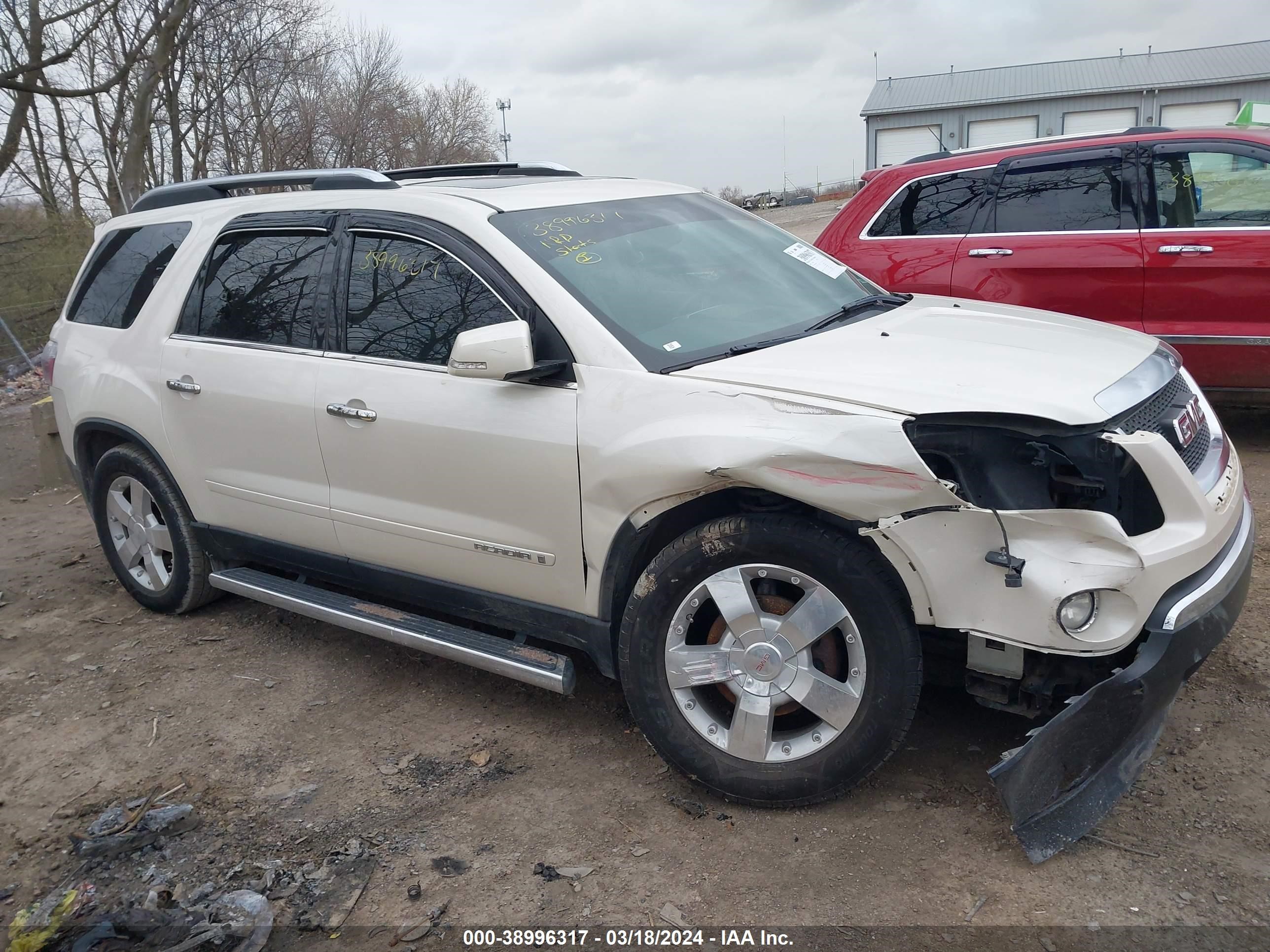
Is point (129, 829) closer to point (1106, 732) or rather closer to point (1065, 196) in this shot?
point (1106, 732)

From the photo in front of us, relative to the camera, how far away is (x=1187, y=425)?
Result: 2.92m

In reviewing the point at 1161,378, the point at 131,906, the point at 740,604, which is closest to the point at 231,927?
the point at 131,906

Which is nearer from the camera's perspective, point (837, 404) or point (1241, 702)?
point (837, 404)

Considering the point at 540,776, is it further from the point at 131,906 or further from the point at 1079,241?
the point at 1079,241

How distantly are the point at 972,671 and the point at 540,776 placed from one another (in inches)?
56.2

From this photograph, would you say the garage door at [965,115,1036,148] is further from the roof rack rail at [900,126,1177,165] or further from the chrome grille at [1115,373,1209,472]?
the chrome grille at [1115,373,1209,472]

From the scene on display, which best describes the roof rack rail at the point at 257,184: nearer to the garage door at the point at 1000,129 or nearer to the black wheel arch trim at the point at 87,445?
the black wheel arch trim at the point at 87,445

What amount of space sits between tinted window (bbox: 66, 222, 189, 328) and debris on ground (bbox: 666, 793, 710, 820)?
3306 mm

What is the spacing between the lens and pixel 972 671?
9.11 ft

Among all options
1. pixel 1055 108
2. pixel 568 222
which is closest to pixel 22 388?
pixel 568 222

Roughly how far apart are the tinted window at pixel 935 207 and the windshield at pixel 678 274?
2.53 m

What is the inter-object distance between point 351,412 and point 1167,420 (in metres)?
2.66

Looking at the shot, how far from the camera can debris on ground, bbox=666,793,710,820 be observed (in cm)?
299

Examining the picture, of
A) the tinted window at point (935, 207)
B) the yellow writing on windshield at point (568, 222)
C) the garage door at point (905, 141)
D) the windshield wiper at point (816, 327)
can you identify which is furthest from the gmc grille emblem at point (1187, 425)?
the garage door at point (905, 141)
